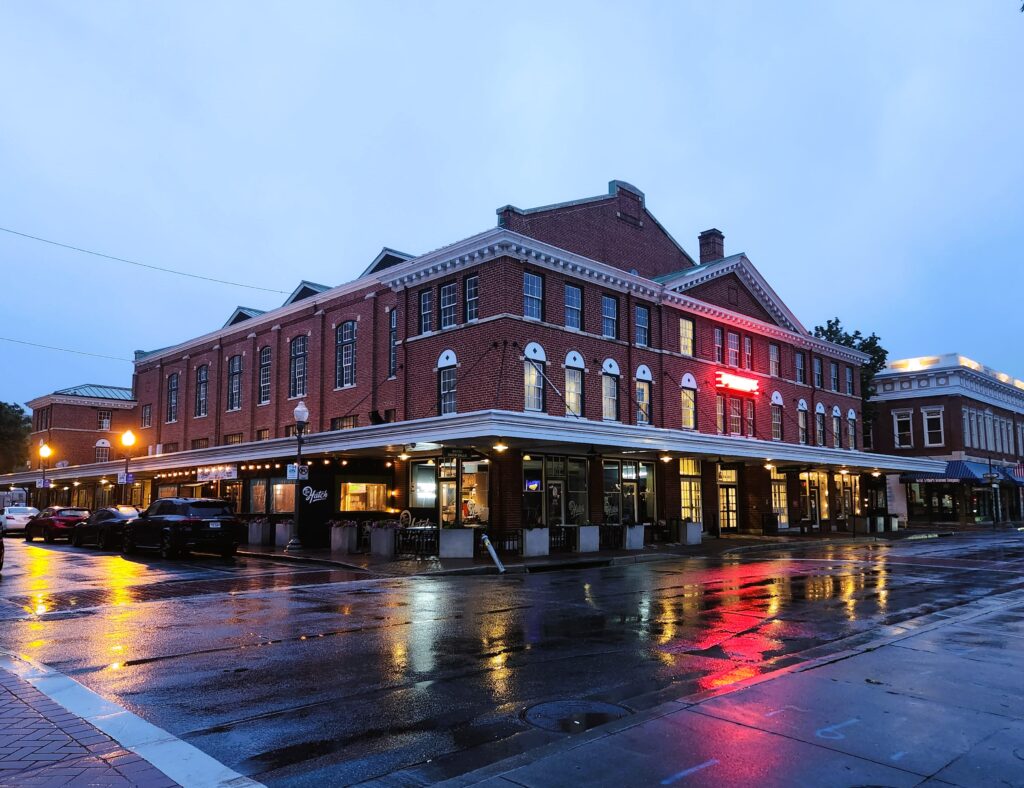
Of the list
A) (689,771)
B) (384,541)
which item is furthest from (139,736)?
(384,541)

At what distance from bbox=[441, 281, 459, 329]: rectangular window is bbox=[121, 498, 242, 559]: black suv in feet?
31.5

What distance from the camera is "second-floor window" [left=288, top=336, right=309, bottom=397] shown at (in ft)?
119

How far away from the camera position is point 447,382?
27.6 m

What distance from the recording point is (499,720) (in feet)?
20.9

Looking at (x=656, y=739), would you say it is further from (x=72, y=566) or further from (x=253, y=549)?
(x=253, y=549)

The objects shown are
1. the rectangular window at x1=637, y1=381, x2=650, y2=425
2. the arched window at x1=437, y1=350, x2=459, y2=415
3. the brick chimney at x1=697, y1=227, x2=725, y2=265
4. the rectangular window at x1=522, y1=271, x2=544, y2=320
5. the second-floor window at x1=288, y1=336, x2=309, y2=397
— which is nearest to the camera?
the rectangular window at x1=522, y1=271, x2=544, y2=320

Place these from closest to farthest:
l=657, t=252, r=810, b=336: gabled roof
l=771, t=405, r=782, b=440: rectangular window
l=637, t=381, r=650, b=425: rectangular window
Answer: l=637, t=381, r=650, b=425: rectangular window, l=657, t=252, r=810, b=336: gabled roof, l=771, t=405, r=782, b=440: rectangular window

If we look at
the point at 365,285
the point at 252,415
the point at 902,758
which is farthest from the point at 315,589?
the point at 252,415

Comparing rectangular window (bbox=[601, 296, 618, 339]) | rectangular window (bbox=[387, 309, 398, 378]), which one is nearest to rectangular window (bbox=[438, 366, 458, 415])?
rectangular window (bbox=[387, 309, 398, 378])

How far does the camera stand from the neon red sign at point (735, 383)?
112 ft

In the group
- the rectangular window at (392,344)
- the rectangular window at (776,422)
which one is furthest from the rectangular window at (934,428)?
→ the rectangular window at (392,344)

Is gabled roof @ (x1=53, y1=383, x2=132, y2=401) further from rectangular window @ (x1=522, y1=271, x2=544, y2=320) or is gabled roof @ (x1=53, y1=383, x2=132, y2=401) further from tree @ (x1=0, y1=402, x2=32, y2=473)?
rectangular window @ (x1=522, y1=271, x2=544, y2=320)

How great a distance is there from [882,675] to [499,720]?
12.6 feet

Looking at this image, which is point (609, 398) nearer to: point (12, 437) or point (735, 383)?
point (735, 383)
